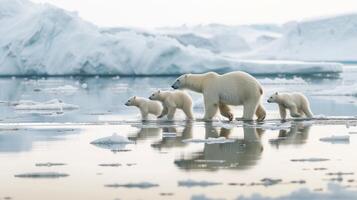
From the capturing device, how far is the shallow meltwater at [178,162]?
682 cm

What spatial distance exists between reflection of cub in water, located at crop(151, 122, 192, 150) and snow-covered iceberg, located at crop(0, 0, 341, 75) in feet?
98.0

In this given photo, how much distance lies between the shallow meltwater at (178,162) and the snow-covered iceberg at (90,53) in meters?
30.4

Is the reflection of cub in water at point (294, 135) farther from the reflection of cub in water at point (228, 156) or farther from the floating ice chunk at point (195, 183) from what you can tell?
the floating ice chunk at point (195, 183)

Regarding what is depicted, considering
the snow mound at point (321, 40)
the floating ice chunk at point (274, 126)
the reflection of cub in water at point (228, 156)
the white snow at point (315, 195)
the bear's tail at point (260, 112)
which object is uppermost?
the snow mound at point (321, 40)

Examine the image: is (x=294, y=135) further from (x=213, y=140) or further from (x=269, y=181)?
(x=269, y=181)

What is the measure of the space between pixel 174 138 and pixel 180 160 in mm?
2660

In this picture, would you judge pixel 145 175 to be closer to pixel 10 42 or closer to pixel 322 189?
pixel 322 189

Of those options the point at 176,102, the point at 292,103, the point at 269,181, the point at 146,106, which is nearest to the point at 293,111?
the point at 292,103

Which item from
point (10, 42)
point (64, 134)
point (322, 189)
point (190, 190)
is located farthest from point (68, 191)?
point (10, 42)

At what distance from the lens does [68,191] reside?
6816 millimetres

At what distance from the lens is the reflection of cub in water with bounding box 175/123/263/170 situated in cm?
823

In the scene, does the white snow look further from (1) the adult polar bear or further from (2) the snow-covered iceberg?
(2) the snow-covered iceberg

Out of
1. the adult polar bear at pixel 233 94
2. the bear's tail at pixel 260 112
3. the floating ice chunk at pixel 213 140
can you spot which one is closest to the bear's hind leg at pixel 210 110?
the adult polar bear at pixel 233 94

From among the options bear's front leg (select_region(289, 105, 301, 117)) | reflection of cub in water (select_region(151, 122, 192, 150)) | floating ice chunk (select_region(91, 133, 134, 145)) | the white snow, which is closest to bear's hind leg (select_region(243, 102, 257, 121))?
bear's front leg (select_region(289, 105, 301, 117))
